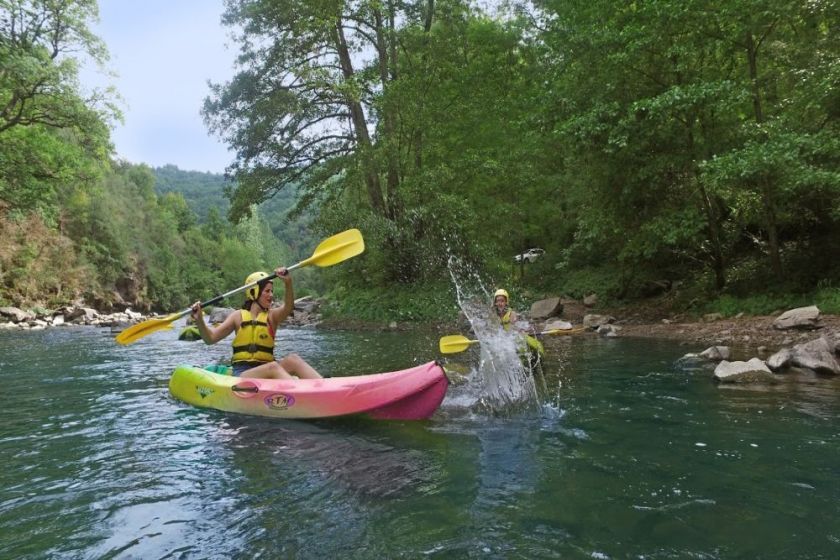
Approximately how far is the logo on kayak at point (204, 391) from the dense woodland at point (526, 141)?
7179 mm

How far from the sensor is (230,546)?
2.43 metres

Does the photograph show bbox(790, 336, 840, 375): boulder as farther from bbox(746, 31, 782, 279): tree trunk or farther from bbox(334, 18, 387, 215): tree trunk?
bbox(334, 18, 387, 215): tree trunk

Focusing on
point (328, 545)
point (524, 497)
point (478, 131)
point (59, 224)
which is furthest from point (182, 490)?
point (59, 224)

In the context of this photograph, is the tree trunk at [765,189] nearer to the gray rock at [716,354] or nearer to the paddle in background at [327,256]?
the gray rock at [716,354]

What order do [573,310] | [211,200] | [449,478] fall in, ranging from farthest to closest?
1. [211,200]
2. [573,310]
3. [449,478]

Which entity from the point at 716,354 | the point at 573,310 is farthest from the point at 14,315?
the point at 716,354

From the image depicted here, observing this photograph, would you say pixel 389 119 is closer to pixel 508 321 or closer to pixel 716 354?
pixel 508 321

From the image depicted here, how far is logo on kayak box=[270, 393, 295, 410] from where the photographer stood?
468cm

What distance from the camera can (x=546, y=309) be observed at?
13047 mm

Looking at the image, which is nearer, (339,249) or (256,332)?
(256,332)

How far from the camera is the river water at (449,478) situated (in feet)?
7.91

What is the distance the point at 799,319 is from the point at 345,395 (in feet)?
22.6

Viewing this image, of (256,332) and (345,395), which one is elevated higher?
(256,332)

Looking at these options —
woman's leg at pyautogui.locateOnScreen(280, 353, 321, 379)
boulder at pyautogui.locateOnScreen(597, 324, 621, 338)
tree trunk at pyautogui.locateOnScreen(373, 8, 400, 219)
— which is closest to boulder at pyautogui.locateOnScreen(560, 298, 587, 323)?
boulder at pyautogui.locateOnScreen(597, 324, 621, 338)
